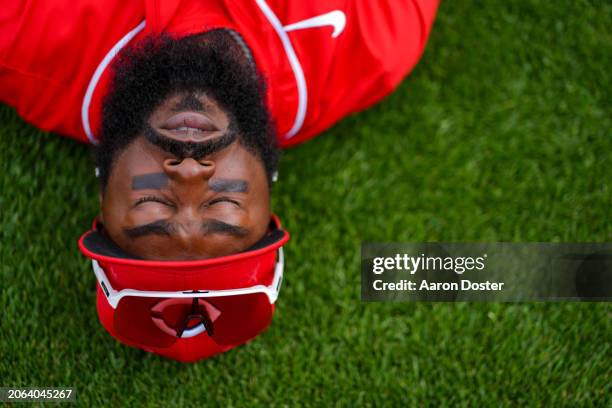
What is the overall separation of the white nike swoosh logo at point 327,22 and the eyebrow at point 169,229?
0.89m

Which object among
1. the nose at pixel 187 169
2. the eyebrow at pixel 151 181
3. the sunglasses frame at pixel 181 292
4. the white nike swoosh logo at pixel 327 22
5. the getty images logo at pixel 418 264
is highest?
the white nike swoosh logo at pixel 327 22

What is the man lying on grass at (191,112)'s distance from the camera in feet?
6.79

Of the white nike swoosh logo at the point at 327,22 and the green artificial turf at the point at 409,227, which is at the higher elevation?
the white nike swoosh logo at the point at 327,22

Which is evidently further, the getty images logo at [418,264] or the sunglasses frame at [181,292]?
the getty images logo at [418,264]

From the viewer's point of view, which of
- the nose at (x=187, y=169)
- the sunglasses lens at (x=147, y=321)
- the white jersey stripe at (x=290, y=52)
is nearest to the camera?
the nose at (x=187, y=169)

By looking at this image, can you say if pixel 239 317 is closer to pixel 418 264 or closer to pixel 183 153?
pixel 183 153

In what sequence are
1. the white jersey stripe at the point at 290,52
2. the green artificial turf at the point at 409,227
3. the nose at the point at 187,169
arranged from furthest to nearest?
the green artificial turf at the point at 409,227, the white jersey stripe at the point at 290,52, the nose at the point at 187,169

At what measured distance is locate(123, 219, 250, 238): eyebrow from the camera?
205 cm

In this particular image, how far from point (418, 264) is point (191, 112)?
1.52 metres

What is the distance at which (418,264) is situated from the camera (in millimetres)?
3123

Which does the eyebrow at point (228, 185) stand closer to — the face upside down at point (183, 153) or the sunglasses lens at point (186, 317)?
the face upside down at point (183, 153)

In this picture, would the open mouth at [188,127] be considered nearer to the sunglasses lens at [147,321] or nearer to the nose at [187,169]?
the nose at [187,169]

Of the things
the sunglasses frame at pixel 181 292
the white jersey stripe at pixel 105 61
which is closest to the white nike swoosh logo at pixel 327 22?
the white jersey stripe at pixel 105 61

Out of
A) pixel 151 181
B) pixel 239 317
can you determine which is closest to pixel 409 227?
pixel 239 317
